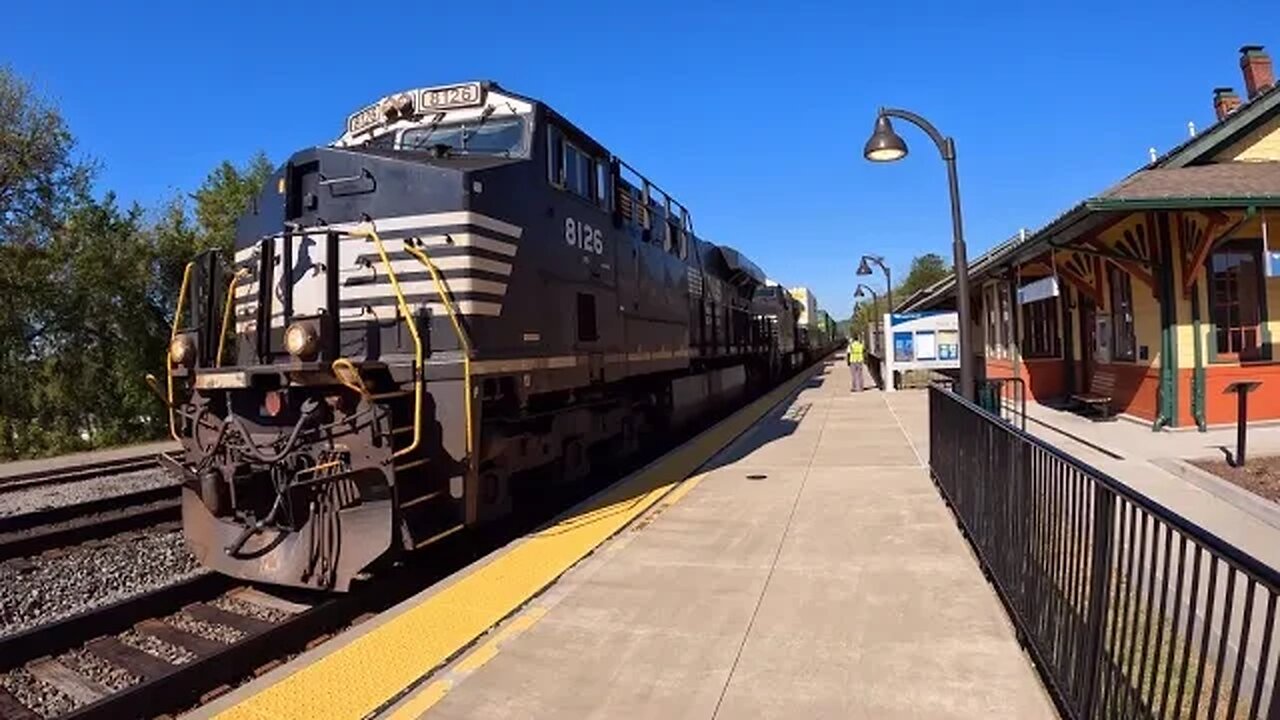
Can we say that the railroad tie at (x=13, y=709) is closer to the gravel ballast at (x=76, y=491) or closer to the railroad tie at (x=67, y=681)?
the railroad tie at (x=67, y=681)

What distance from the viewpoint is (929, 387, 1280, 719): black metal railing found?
2447mm

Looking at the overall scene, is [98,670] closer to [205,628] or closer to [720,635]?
[205,628]

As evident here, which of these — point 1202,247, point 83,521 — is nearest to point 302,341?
point 83,521

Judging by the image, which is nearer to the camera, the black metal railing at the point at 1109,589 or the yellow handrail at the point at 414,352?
A: the black metal railing at the point at 1109,589

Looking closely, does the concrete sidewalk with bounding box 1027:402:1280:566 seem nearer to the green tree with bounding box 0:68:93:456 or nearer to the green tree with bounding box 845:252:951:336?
the green tree with bounding box 0:68:93:456

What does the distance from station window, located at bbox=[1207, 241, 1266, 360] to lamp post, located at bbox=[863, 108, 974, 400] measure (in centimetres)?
540

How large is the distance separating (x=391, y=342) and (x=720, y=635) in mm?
3487

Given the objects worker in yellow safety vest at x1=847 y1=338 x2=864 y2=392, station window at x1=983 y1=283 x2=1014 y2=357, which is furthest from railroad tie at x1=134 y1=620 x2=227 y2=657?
worker in yellow safety vest at x1=847 y1=338 x2=864 y2=392

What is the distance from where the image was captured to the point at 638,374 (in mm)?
10469

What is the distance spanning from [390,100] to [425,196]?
1879 millimetres

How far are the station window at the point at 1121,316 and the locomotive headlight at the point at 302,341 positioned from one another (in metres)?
12.9

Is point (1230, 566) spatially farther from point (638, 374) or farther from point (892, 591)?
point (638, 374)

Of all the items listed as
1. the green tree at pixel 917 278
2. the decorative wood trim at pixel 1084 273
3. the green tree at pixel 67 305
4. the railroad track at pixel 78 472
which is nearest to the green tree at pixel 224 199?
the green tree at pixel 67 305

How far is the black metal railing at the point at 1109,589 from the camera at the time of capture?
245 cm
